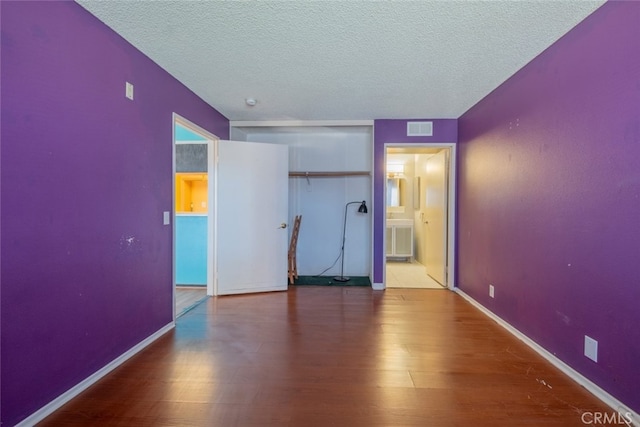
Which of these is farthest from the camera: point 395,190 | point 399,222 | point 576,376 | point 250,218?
point 395,190

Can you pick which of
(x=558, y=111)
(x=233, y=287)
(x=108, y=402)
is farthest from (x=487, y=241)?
(x=108, y=402)

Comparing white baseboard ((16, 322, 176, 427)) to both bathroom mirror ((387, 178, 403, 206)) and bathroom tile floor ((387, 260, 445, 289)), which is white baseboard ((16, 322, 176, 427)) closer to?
bathroom tile floor ((387, 260, 445, 289))

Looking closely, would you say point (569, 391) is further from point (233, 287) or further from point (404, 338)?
point (233, 287)

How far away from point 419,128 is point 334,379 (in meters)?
3.38

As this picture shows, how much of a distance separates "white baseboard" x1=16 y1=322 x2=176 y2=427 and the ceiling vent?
392 centimetres

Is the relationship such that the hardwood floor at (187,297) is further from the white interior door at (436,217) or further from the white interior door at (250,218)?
the white interior door at (436,217)

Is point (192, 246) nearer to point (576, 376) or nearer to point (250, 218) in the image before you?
point (250, 218)

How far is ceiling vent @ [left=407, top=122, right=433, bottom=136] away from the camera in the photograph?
151 inches

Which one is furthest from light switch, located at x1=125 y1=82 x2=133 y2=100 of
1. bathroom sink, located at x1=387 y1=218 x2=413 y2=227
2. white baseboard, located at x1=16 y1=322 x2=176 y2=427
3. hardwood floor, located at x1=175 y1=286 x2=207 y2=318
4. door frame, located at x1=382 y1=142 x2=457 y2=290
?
bathroom sink, located at x1=387 y1=218 x2=413 y2=227

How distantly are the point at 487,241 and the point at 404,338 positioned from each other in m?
1.51

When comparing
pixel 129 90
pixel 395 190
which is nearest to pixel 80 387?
pixel 129 90

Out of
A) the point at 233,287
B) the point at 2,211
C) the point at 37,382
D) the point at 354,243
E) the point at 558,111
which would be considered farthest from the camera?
the point at 354,243

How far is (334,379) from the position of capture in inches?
71.8

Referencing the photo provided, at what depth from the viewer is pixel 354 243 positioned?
15.2 ft
